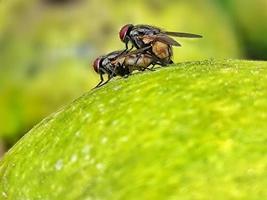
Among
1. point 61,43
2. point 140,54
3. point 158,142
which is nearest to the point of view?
point 158,142

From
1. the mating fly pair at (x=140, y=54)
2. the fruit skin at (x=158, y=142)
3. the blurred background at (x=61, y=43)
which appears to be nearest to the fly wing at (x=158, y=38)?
the mating fly pair at (x=140, y=54)

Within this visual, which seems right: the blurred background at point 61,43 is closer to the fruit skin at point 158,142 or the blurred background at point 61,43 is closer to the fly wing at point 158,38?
the fly wing at point 158,38

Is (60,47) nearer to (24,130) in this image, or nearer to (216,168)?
(24,130)

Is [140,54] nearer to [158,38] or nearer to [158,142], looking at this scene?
[158,38]

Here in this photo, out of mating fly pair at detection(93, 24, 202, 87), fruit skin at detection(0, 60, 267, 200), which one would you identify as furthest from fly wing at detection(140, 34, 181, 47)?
fruit skin at detection(0, 60, 267, 200)

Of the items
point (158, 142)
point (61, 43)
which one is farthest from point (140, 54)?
point (61, 43)

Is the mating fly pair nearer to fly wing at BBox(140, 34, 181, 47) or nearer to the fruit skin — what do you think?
fly wing at BBox(140, 34, 181, 47)

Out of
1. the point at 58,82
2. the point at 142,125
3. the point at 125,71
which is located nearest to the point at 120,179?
the point at 142,125
